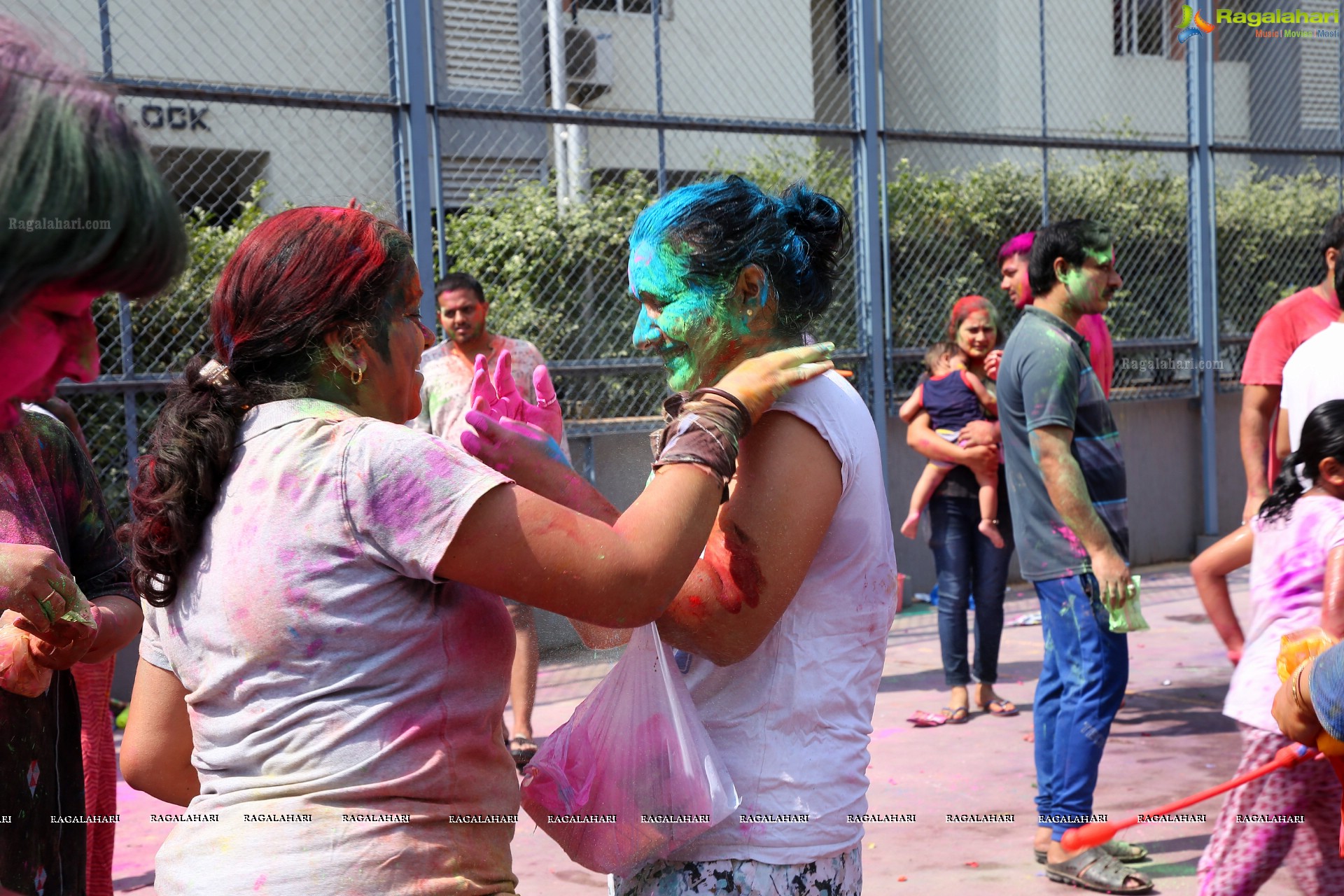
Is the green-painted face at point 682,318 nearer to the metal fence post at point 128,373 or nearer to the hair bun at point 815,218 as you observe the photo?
the hair bun at point 815,218

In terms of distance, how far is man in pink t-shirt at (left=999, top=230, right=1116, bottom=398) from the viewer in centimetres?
496

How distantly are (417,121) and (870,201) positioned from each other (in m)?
3.14

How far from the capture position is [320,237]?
1599mm

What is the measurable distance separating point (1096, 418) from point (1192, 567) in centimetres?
75

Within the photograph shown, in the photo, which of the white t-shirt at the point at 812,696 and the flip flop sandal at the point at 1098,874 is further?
the flip flop sandal at the point at 1098,874

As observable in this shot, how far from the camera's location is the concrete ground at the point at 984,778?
12.9 ft

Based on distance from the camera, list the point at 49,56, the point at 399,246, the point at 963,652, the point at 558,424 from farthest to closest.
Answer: the point at 963,652
the point at 558,424
the point at 399,246
the point at 49,56

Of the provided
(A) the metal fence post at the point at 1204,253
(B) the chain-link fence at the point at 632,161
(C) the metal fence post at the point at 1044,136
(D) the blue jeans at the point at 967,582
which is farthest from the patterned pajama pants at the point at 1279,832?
(A) the metal fence post at the point at 1204,253

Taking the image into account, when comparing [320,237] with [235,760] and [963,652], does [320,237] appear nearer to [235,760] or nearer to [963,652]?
[235,760]

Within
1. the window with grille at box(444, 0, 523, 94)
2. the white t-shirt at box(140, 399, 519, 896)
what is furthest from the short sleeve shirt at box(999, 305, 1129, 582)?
the window with grille at box(444, 0, 523, 94)

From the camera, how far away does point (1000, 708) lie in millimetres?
5727

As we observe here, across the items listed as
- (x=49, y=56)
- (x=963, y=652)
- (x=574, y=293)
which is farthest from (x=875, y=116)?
(x=49, y=56)

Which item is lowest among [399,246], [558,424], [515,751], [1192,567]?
[515,751]

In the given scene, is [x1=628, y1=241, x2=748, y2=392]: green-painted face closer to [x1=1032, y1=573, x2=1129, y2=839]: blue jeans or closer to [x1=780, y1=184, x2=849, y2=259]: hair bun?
[x1=780, y1=184, x2=849, y2=259]: hair bun
